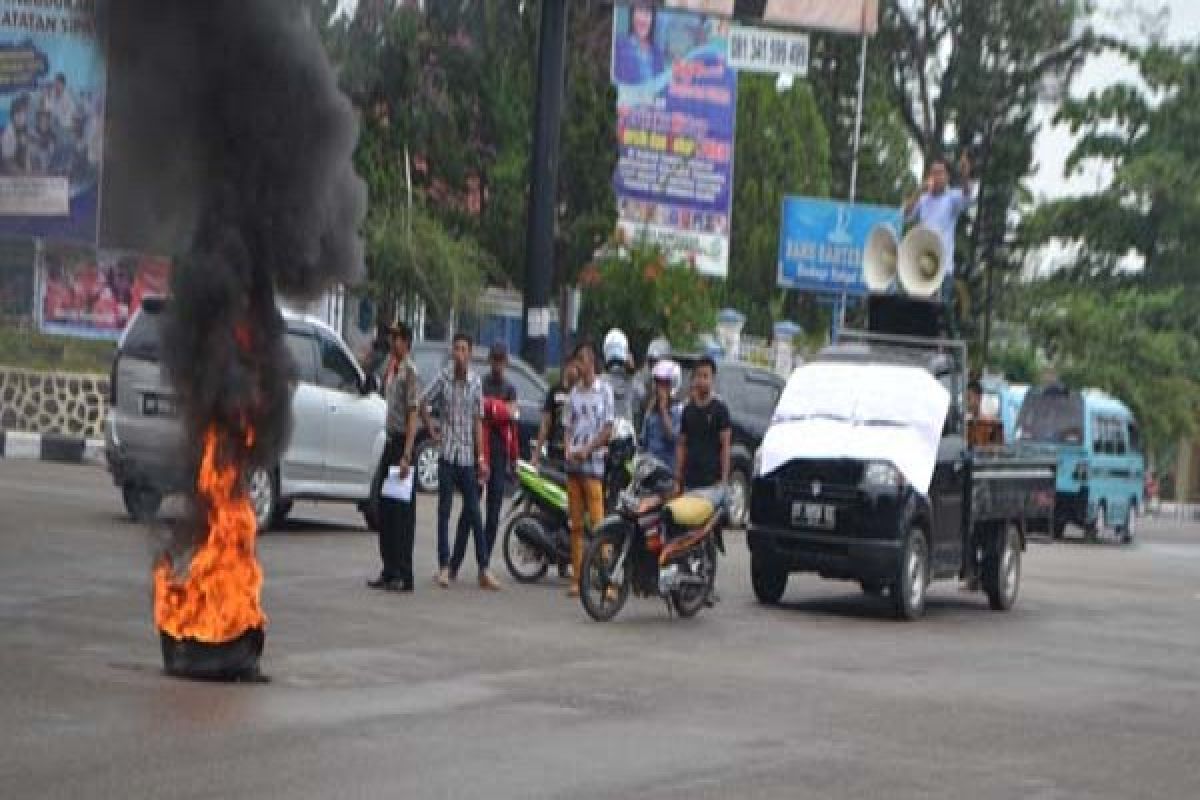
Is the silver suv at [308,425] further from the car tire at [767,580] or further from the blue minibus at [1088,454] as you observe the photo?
the blue minibus at [1088,454]

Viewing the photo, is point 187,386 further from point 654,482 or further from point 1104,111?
point 1104,111

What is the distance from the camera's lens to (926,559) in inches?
789

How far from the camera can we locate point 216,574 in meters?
12.7

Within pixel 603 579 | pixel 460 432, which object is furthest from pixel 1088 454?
pixel 603 579

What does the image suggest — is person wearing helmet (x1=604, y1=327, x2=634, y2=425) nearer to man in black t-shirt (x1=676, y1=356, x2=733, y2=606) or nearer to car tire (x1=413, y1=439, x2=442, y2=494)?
car tire (x1=413, y1=439, x2=442, y2=494)

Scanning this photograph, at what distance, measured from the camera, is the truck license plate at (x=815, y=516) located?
19641 mm

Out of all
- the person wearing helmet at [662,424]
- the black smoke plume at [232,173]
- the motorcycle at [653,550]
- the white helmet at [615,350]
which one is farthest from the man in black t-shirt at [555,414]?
the white helmet at [615,350]

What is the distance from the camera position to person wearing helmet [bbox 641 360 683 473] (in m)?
20.3

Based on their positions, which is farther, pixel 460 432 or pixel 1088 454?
pixel 1088 454

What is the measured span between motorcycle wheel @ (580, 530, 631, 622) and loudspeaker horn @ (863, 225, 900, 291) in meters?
5.94

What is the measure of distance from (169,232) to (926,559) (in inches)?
344

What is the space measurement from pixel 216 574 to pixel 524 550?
26.3 feet

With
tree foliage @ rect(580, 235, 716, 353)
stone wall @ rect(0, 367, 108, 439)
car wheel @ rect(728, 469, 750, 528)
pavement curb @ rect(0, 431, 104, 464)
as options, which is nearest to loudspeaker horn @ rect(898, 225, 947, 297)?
car wheel @ rect(728, 469, 750, 528)

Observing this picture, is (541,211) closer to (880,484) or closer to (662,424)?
(662,424)
